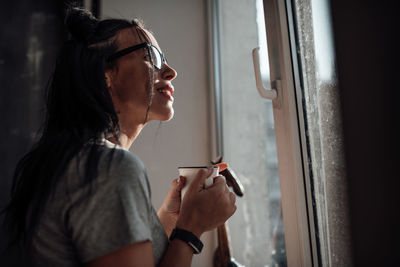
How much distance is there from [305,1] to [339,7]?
0.24m

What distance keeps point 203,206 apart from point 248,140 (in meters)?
0.79

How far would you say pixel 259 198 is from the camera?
4.13 ft

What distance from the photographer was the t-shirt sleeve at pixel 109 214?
47cm

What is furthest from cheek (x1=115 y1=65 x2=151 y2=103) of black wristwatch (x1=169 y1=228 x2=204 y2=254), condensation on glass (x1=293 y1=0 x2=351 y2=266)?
condensation on glass (x1=293 y1=0 x2=351 y2=266)

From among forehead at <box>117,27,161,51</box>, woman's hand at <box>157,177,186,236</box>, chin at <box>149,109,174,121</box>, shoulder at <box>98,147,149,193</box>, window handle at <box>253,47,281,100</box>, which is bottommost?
woman's hand at <box>157,177,186,236</box>

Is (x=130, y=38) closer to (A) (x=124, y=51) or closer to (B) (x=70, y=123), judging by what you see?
(A) (x=124, y=51)

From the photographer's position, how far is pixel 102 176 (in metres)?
0.50

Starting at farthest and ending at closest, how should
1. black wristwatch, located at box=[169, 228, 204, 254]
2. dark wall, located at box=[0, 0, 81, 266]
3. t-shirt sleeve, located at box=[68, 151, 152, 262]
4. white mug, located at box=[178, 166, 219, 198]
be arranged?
dark wall, located at box=[0, 0, 81, 266]
white mug, located at box=[178, 166, 219, 198]
black wristwatch, located at box=[169, 228, 204, 254]
t-shirt sleeve, located at box=[68, 151, 152, 262]

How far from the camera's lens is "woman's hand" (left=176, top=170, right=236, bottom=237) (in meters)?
0.62

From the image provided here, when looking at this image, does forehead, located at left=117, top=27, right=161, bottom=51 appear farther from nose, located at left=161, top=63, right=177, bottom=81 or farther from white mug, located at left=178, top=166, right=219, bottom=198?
white mug, located at left=178, top=166, right=219, bottom=198

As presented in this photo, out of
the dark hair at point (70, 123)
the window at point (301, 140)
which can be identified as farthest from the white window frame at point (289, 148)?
the dark hair at point (70, 123)

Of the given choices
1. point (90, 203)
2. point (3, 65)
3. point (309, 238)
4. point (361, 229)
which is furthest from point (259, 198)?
point (3, 65)

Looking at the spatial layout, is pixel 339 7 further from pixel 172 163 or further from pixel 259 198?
pixel 172 163

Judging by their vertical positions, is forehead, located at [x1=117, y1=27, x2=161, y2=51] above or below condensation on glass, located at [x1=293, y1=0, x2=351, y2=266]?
above
